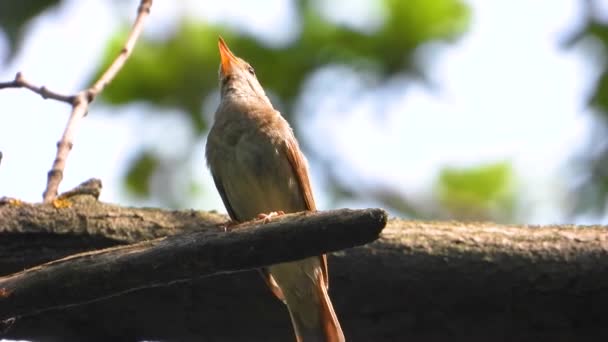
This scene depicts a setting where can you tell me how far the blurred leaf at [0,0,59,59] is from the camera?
450cm

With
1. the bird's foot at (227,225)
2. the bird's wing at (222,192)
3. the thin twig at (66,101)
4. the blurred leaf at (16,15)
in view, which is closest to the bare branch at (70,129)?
the thin twig at (66,101)

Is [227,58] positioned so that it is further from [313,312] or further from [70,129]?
[313,312]

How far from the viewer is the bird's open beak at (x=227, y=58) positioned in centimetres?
557

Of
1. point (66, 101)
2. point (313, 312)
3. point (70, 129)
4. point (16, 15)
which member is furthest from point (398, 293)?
point (16, 15)

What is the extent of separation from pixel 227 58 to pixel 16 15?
1.41m

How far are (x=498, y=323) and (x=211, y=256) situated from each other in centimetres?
154

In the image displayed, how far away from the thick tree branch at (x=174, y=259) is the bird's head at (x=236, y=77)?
2565mm

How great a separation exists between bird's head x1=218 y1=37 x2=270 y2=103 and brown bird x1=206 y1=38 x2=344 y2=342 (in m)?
0.31

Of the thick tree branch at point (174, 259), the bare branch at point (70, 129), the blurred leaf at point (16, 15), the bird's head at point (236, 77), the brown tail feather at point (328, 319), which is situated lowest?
the thick tree branch at point (174, 259)

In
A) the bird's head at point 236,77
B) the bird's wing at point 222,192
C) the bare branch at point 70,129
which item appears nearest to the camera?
the bare branch at point 70,129

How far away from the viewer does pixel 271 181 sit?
4.65 metres

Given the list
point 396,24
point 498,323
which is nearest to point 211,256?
point 498,323

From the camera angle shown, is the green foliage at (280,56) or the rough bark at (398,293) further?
the green foliage at (280,56)

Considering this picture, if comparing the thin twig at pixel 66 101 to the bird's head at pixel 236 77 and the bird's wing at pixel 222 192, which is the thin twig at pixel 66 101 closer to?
the bird's wing at pixel 222 192
